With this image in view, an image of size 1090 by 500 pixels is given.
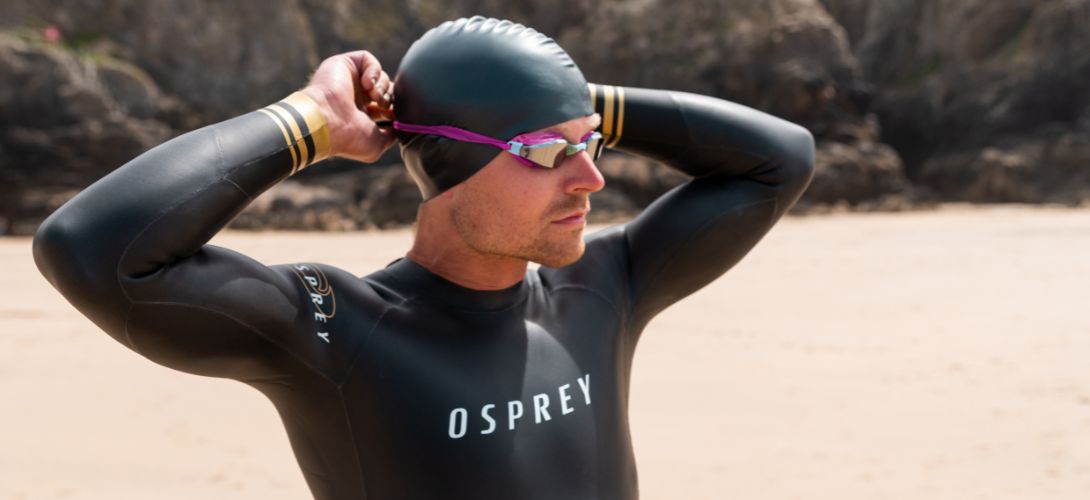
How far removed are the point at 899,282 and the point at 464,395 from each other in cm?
1108

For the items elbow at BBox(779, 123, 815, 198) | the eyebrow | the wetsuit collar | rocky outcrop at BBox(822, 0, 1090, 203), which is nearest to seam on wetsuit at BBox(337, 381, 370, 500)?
the wetsuit collar

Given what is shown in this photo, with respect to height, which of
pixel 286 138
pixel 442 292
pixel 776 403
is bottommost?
pixel 776 403

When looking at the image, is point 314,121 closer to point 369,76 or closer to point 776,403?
point 369,76

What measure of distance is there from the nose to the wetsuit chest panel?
13.2 inches

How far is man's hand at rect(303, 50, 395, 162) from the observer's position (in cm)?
214

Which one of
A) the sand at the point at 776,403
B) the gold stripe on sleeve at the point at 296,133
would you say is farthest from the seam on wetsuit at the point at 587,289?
the sand at the point at 776,403

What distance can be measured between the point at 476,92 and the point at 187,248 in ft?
2.19

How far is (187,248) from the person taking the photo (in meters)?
1.88

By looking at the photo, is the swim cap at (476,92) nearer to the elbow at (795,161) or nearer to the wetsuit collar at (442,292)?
the wetsuit collar at (442,292)

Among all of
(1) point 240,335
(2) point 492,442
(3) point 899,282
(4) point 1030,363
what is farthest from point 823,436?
(3) point 899,282

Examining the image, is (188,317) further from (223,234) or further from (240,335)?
(223,234)

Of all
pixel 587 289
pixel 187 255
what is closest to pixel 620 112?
pixel 587 289

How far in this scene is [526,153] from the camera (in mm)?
Answer: 2141

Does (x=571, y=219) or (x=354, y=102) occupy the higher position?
(x=354, y=102)
